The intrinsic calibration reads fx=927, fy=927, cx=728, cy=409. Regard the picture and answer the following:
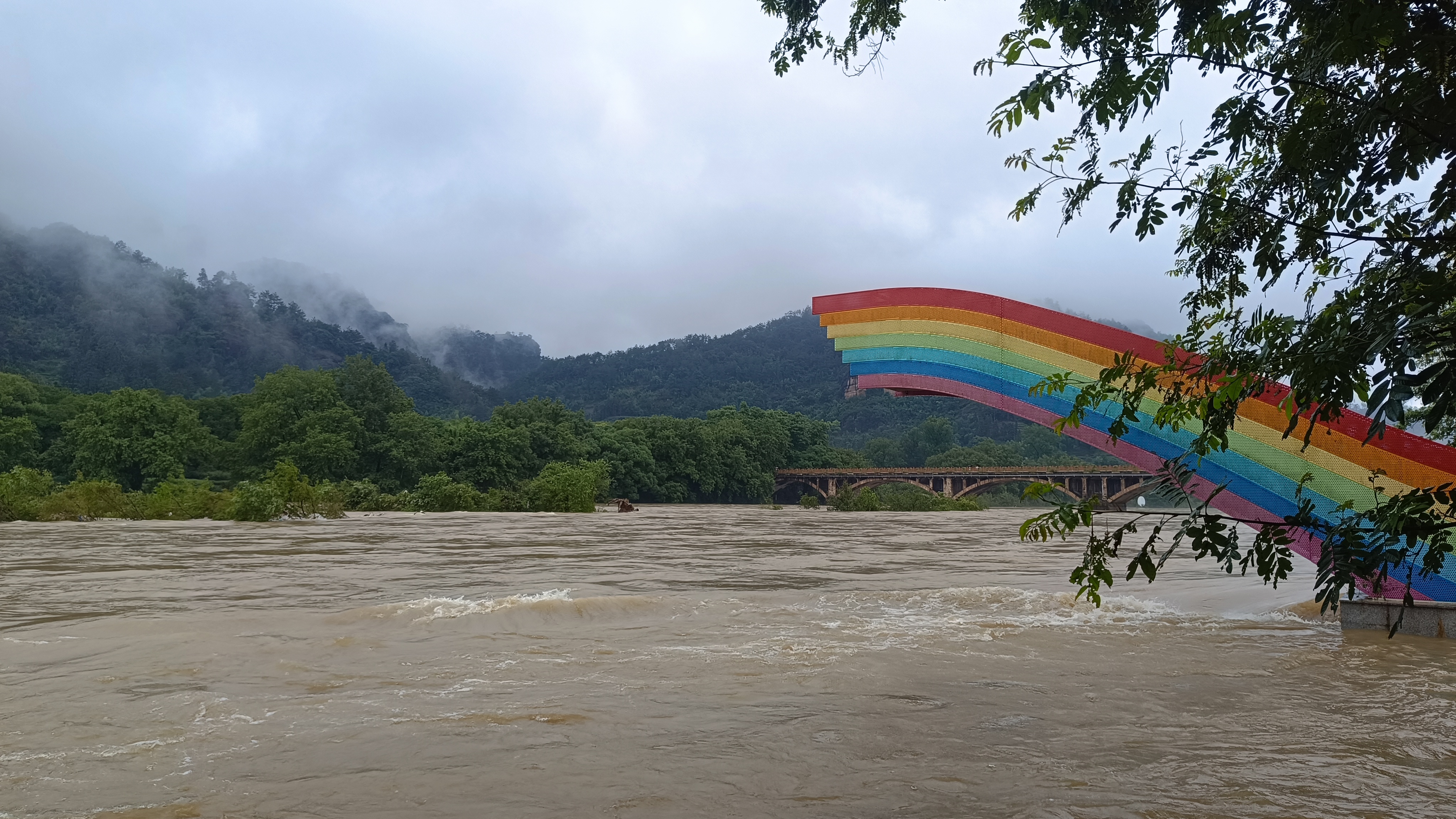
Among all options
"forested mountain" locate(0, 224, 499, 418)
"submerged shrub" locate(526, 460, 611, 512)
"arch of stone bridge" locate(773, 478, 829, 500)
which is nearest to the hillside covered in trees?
"forested mountain" locate(0, 224, 499, 418)

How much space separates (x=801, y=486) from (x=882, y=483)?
53.3 ft

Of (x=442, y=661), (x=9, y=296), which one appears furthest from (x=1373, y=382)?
(x=9, y=296)

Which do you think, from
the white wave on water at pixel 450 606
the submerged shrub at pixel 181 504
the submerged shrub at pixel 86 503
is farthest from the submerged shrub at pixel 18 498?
the white wave on water at pixel 450 606

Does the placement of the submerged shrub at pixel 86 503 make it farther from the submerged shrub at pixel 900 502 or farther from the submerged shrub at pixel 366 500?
the submerged shrub at pixel 900 502

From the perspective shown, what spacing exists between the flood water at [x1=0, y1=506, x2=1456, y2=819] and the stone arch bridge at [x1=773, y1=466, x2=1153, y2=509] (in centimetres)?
4829

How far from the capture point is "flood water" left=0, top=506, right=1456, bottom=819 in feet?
13.8

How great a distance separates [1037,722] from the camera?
219 inches

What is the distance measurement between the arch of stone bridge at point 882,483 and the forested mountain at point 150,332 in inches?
3023

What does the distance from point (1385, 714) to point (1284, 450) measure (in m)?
3.91

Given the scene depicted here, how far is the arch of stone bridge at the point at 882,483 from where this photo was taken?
74562 millimetres

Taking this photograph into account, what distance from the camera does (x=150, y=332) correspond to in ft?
415

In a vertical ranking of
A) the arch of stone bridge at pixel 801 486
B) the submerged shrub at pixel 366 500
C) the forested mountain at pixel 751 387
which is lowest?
the submerged shrub at pixel 366 500

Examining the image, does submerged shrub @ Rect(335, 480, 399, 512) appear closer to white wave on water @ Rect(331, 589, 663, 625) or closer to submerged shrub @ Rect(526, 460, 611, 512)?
submerged shrub @ Rect(526, 460, 611, 512)

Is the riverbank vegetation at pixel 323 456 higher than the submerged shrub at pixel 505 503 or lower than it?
higher
